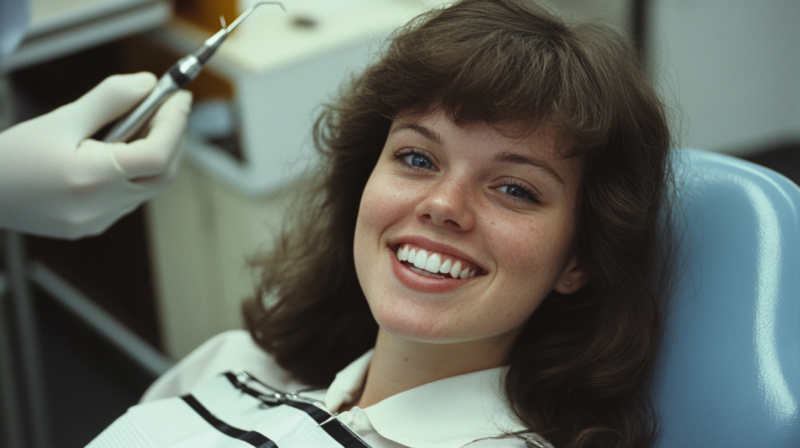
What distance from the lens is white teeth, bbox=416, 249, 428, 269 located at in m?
1.00

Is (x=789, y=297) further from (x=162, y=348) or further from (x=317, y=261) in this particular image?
(x=162, y=348)

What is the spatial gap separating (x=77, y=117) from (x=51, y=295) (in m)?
1.88

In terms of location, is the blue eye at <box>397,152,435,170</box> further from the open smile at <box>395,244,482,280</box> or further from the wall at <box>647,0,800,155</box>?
the wall at <box>647,0,800,155</box>

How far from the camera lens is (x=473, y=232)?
990mm

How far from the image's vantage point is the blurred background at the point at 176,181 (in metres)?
2.00

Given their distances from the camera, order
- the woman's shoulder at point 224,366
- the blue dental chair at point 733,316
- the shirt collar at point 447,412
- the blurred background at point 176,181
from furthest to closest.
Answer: the blurred background at point 176,181 → the woman's shoulder at point 224,366 → the shirt collar at point 447,412 → the blue dental chair at point 733,316

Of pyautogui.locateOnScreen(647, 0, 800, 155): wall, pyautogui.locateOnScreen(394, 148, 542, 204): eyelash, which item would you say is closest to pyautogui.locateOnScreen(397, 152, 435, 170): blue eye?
→ pyautogui.locateOnScreen(394, 148, 542, 204): eyelash

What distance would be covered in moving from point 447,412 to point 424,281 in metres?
0.19

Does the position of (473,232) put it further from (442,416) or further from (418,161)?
(442,416)

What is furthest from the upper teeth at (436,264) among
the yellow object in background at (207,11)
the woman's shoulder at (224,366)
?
the yellow object in background at (207,11)

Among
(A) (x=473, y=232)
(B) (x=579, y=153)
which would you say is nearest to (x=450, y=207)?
(A) (x=473, y=232)

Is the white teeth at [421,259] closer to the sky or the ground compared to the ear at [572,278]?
closer to the sky

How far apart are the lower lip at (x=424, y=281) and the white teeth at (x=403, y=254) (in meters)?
0.01

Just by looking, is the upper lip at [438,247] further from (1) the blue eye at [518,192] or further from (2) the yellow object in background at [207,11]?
(2) the yellow object in background at [207,11]
